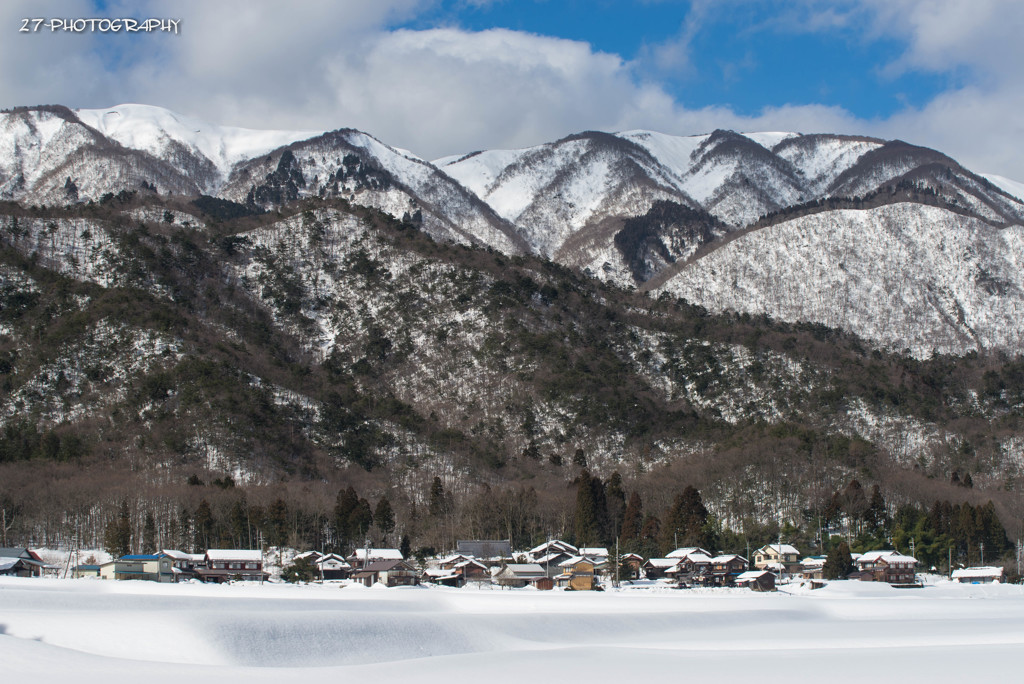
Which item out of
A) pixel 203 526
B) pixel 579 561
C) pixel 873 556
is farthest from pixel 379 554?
pixel 873 556

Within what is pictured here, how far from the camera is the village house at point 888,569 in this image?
3546 inches

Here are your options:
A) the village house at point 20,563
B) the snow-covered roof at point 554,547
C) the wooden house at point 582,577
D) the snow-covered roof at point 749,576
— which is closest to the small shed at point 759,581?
the snow-covered roof at point 749,576

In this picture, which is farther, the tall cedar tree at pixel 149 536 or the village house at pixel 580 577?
the tall cedar tree at pixel 149 536

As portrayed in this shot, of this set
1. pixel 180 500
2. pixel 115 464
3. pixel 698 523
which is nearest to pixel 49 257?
pixel 115 464

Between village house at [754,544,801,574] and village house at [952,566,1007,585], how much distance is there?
12965 mm

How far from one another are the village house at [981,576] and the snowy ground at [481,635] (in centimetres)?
1665

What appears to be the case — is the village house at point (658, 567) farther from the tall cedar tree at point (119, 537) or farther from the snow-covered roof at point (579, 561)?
the tall cedar tree at point (119, 537)

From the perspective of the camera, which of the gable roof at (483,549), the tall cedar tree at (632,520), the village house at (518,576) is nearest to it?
the village house at (518,576)

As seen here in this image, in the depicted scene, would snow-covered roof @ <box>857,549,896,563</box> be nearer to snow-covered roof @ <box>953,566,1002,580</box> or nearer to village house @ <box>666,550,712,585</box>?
snow-covered roof @ <box>953,566,1002,580</box>

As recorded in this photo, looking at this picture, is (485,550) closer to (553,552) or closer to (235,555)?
(553,552)

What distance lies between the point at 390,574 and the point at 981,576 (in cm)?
4858

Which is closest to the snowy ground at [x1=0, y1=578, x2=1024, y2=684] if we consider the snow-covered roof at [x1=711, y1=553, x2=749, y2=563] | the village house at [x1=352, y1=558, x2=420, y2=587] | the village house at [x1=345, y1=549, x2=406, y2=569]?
the village house at [x1=352, y1=558, x2=420, y2=587]

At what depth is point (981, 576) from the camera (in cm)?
9225

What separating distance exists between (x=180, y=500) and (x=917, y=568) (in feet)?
217
